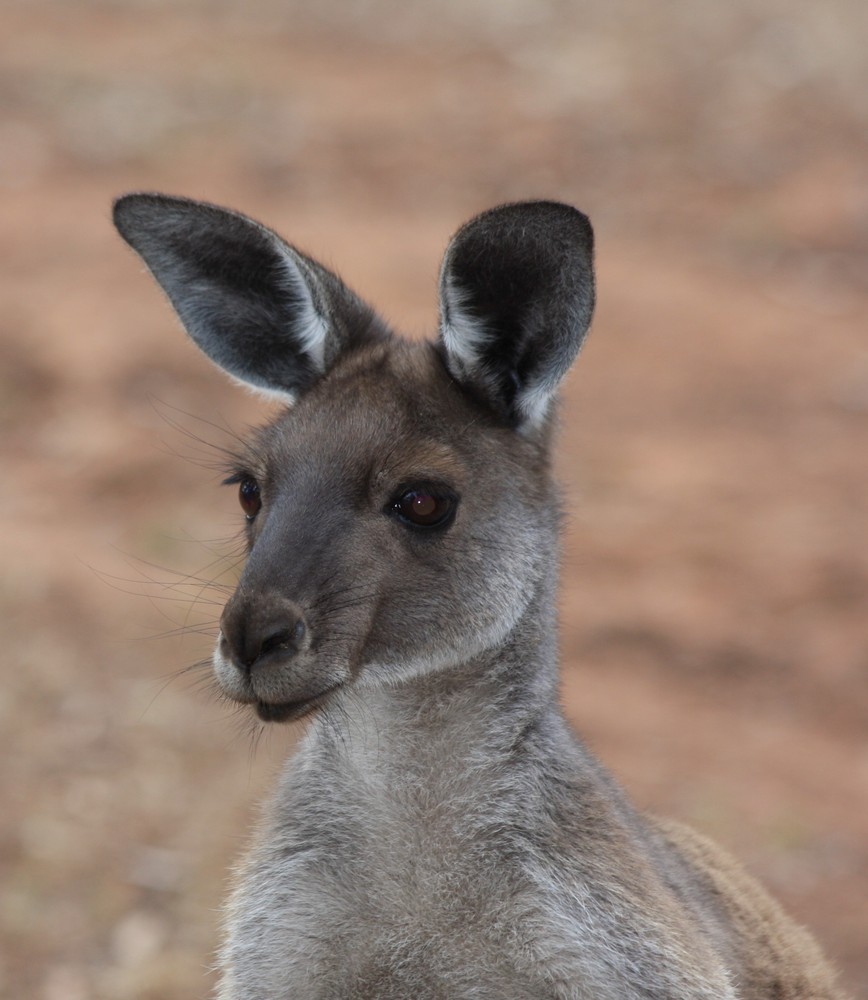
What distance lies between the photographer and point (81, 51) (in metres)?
15.2

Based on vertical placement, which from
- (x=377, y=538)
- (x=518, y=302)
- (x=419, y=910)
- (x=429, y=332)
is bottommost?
(x=419, y=910)

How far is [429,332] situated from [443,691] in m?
1.99

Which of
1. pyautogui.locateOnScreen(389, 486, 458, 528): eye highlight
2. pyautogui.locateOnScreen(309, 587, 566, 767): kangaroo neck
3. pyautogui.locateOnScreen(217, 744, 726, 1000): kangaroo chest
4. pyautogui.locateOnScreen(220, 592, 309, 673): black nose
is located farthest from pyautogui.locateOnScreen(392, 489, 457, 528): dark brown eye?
pyautogui.locateOnScreen(217, 744, 726, 1000): kangaroo chest

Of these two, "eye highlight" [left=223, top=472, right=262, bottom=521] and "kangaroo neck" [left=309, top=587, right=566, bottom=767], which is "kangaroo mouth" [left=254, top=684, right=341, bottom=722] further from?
"eye highlight" [left=223, top=472, right=262, bottom=521]

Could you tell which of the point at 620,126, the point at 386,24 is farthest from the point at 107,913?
the point at 386,24

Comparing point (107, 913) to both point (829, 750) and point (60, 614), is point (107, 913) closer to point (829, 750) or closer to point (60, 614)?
point (60, 614)

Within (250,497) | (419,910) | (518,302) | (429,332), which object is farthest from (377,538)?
(429,332)

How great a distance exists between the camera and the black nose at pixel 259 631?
337 cm

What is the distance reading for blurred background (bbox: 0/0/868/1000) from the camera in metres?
6.94

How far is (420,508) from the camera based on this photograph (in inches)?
150

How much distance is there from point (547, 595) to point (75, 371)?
7.02m

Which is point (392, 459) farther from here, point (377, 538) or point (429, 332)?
point (429, 332)

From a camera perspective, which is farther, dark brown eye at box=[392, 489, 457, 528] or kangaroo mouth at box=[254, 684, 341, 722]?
dark brown eye at box=[392, 489, 457, 528]

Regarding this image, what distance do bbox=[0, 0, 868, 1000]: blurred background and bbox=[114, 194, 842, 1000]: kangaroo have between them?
39cm
